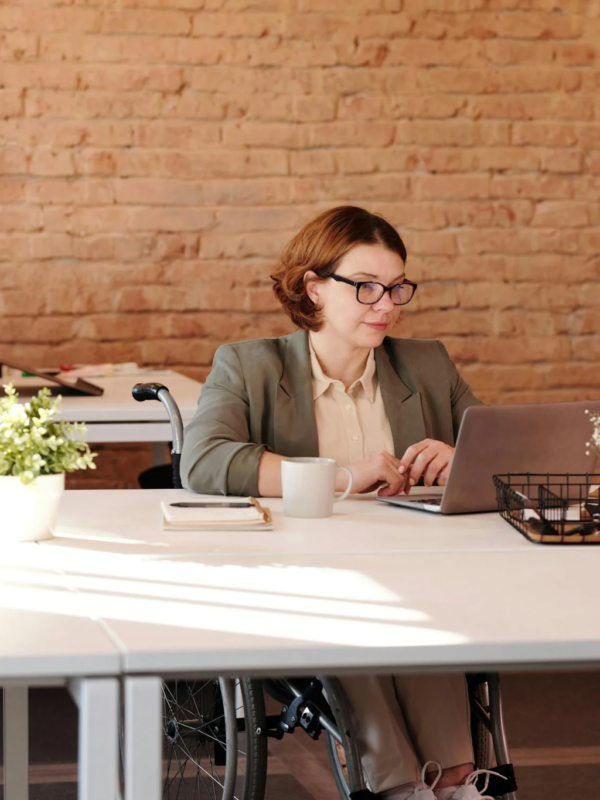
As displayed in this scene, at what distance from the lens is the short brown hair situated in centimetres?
221

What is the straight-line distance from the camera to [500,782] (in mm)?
1546

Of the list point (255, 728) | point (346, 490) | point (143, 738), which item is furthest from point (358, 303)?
point (143, 738)

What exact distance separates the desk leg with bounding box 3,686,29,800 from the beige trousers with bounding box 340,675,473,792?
563 mm

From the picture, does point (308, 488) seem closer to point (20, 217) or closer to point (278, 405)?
point (278, 405)

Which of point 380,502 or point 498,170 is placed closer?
point 380,502

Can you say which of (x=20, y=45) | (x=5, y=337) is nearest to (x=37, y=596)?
(x=5, y=337)

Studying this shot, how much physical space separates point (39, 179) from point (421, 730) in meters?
3.16

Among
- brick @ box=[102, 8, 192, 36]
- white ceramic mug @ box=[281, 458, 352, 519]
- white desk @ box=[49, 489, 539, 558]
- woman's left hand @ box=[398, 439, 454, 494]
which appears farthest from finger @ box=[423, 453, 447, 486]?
brick @ box=[102, 8, 192, 36]

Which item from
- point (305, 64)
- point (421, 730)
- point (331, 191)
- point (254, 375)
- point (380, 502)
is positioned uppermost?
point (305, 64)

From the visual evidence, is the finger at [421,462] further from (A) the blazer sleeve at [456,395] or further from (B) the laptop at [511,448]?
(A) the blazer sleeve at [456,395]

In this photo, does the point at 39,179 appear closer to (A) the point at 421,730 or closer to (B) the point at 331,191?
(B) the point at 331,191

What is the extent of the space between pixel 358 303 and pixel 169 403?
1.43 ft

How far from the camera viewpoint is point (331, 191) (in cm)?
432

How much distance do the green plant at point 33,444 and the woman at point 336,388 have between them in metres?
0.45
